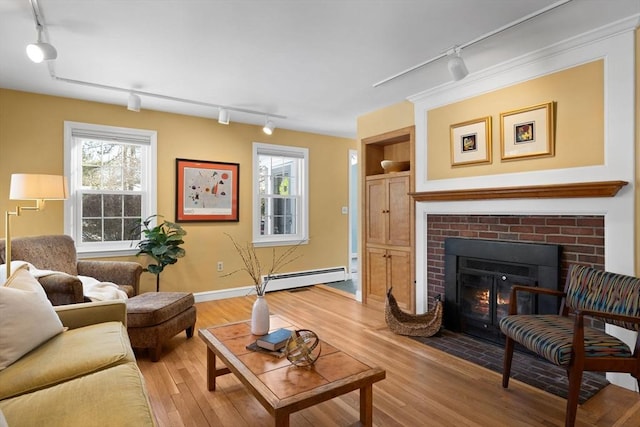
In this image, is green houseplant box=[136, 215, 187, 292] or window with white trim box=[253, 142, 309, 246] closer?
green houseplant box=[136, 215, 187, 292]

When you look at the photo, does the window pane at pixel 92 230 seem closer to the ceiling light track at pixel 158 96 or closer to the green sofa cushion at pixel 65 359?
the ceiling light track at pixel 158 96

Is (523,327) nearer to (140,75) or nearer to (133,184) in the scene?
(140,75)

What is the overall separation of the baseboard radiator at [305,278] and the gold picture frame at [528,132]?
3238mm

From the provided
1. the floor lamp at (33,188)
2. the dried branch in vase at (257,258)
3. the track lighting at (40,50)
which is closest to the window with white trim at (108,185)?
the floor lamp at (33,188)

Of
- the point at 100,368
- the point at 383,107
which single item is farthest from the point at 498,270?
the point at 100,368

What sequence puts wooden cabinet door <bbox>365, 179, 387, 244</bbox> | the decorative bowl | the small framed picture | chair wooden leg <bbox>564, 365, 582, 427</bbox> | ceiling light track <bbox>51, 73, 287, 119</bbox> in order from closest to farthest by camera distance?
chair wooden leg <bbox>564, 365, 582, 427</bbox>, ceiling light track <bbox>51, 73, 287, 119</bbox>, the decorative bowl, wooden cabinet door <bbox>365, 179, 387, 244</bbox>, the small framed picture

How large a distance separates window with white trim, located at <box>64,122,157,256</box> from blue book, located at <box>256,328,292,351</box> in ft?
9.03

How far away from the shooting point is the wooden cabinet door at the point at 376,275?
409cm

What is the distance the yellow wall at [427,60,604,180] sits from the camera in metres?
2.46

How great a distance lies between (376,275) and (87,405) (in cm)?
327

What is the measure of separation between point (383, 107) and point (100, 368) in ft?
11.8

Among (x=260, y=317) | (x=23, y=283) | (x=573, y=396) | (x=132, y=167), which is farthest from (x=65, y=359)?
(x=132, y=167)

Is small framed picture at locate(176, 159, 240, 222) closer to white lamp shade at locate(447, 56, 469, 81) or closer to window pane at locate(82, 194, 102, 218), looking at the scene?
window pane at locate(82, 194, 102, 218)

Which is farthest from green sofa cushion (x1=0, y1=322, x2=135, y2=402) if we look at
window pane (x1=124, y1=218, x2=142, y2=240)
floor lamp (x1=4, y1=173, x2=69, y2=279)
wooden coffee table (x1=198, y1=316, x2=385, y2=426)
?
window pane (x1=124, y1=218, x2=142, y2=240)
